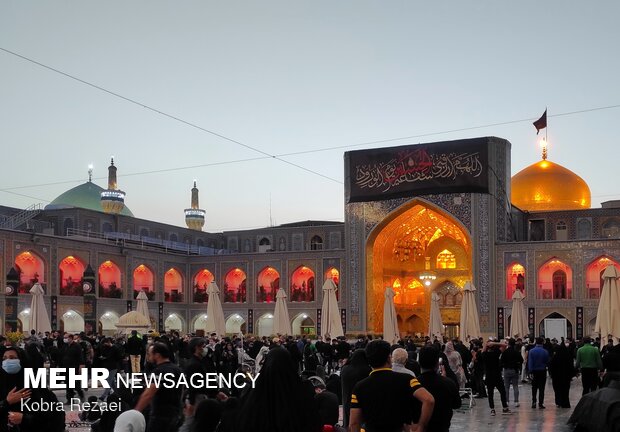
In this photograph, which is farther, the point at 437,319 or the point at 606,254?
the point at 606,254

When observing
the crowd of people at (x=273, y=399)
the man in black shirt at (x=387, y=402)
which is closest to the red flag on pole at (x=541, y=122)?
the crowd of people at (x=273, y=399)

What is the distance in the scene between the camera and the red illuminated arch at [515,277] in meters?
32.0

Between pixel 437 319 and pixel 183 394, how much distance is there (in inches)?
907

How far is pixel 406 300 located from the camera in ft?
119

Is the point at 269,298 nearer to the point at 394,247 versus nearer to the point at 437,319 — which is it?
the point at 394,247

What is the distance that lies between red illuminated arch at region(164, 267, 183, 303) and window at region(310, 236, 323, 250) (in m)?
6.24

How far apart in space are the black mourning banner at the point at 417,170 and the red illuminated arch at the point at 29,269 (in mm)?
11568

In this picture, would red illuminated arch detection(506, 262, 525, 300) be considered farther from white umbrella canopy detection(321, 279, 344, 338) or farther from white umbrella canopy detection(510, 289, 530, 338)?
white umbrella canopy detection(321, 279, 344, 338)

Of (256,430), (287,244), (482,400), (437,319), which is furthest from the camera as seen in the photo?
(287,244)

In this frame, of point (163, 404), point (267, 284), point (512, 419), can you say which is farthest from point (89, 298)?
point (163, 404)

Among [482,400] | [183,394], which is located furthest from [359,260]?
[183,394]

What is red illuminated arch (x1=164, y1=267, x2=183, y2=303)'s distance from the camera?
38500 mm

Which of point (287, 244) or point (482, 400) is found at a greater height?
point (287, 244)

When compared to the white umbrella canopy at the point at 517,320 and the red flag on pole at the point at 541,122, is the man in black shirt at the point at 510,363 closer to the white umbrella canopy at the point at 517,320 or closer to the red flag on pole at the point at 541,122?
the white umbrella canopy at the point at 517,320
